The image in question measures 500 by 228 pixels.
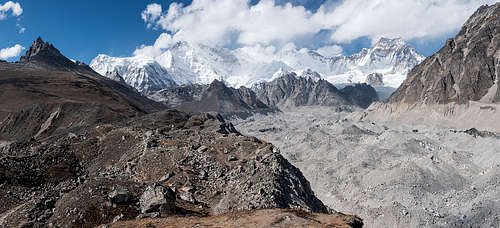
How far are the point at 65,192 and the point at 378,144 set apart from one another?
79461mm

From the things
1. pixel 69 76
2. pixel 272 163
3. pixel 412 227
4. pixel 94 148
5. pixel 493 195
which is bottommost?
pixel 412 227

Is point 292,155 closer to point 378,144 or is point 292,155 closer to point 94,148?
point 378,144

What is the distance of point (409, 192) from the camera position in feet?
174

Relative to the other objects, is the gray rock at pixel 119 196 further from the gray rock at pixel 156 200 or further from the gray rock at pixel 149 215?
the gray rock at pixel 149 215

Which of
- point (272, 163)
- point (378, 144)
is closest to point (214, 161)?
point (272, 163)

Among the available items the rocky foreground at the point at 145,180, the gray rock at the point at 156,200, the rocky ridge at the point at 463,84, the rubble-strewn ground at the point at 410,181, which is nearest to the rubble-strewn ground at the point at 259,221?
the rocky foreground at the point at 145,180

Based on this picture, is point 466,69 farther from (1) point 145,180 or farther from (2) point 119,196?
(2) point 119,196

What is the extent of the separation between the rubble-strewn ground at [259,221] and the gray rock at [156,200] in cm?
181

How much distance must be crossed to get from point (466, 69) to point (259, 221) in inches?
7064

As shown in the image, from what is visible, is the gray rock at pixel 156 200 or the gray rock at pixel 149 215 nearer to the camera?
the gray rock at pixel 149 215

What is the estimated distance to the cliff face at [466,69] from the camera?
152788mm

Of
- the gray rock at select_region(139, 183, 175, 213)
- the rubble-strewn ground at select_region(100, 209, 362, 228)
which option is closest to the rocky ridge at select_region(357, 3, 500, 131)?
the rubble-strewn ground at select_region(100, 209, 362, 228)

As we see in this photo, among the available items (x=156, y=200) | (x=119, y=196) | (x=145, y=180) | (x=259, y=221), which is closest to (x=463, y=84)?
(x=145, y=180)

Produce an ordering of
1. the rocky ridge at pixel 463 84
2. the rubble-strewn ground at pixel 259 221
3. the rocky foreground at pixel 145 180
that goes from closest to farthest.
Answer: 1. the rubble-strewn ground at pixel 259 221
2. the rocky foreground at pixel 145 180
3. the rocky ridge at pixel 463 84
